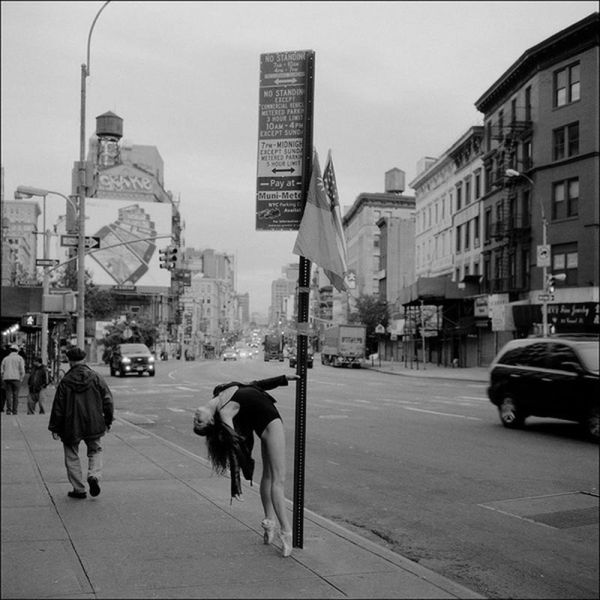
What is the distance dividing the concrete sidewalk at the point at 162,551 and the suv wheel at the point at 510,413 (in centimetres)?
1068

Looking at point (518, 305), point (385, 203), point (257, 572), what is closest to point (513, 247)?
point (518, 305)

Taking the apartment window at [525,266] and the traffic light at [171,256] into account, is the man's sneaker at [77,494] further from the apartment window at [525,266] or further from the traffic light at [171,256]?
the apartment window at [525,266]

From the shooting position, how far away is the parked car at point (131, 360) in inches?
1160

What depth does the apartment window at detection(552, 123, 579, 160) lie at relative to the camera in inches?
1740

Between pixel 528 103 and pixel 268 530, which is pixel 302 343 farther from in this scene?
pixel 528 103

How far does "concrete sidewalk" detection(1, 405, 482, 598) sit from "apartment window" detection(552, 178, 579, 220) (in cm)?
3987

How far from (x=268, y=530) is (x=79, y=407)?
6.34 feet

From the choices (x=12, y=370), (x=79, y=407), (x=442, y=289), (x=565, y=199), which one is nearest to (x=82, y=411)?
(x=79, y=407)

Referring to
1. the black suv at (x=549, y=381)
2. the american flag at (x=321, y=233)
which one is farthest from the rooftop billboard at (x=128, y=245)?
the american flag at (x=321, y=233)

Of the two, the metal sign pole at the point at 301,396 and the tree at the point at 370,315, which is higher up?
the tree at the point at 370,315

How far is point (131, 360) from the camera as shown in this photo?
101ft

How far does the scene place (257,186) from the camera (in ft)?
20.2

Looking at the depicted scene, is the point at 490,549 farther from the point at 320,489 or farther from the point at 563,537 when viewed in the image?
the point at 320,489

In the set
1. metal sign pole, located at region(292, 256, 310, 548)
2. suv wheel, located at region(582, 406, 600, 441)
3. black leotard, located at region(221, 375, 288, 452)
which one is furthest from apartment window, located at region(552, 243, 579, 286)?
black leotard, located at region(221, 375, 288, 452)
